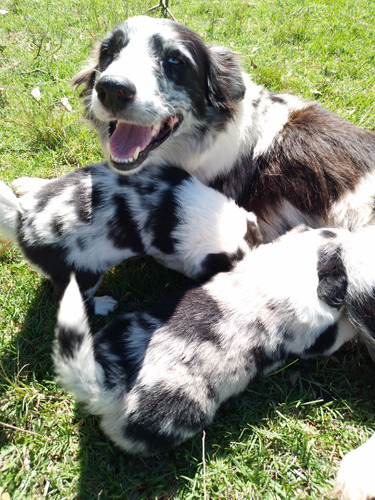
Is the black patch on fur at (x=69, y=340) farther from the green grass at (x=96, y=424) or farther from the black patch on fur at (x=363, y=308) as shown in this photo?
the black patch on fur at (x=363, y=308)

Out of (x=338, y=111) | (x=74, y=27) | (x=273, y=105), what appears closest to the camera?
(x=273, y=105)

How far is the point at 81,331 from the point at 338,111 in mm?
3737

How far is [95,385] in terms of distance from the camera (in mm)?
2115

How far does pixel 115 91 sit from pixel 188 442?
206 centimetres

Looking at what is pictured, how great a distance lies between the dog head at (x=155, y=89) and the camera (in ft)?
8.52

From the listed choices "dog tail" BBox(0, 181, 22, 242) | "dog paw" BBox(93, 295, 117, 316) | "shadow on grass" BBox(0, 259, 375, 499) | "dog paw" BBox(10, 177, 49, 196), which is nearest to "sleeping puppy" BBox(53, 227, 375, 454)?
"shadow on grass" BBox(0, 259, 375, 499)

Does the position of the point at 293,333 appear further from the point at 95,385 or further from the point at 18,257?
the point at 18,257

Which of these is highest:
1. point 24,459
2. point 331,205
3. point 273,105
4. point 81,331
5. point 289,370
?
point 273,105

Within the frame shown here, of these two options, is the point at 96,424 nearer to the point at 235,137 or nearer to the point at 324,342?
the point at 324,342

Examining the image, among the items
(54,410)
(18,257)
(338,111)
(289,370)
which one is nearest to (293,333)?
(289,370)

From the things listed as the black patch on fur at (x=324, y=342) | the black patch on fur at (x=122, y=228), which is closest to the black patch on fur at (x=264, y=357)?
the black patch on fur at (x=324, y=342)

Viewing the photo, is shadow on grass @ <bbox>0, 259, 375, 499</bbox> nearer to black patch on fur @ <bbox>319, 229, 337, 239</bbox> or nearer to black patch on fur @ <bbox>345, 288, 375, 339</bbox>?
black patch on fur @ <bbox>345, 288, 375, 339</bbox>

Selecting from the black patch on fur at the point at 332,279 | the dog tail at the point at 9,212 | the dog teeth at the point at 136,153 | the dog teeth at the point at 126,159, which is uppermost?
the black patch on fur at the point at 332,279

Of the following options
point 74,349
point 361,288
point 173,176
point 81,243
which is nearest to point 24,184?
point 81,243
